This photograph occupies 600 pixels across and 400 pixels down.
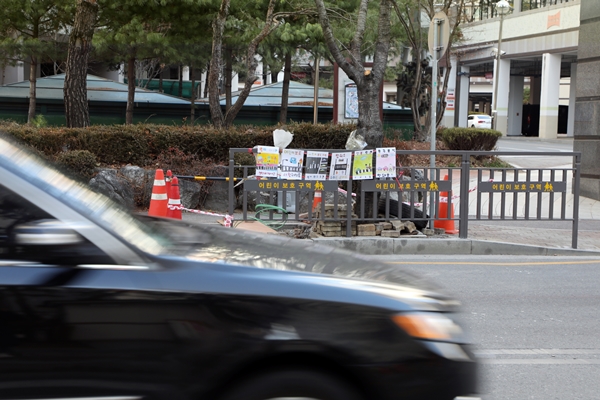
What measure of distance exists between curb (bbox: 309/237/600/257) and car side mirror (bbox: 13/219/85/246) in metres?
7.17

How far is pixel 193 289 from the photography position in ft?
9.28

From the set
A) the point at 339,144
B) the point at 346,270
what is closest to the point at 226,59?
the point at 339,144

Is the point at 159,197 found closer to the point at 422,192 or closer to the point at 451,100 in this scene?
the point at 422,192

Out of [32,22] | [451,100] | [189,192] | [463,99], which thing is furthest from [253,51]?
[463,99]

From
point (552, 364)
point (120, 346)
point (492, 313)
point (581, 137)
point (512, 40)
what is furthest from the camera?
point (512, 40)

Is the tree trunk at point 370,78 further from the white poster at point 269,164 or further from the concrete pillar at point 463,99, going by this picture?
the concrete pillar at point 463,99

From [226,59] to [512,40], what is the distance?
3364cm

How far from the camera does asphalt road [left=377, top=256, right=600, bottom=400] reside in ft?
16.0

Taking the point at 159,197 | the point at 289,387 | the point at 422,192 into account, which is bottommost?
the point at 289,387

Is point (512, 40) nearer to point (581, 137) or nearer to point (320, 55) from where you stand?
point (320, 55)

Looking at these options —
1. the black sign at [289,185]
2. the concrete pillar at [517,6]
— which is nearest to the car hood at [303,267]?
the black sign at [289,185]

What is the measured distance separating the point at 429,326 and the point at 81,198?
1568 millimetres

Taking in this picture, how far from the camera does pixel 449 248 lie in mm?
10086

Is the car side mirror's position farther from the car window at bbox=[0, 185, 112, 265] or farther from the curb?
the curb
